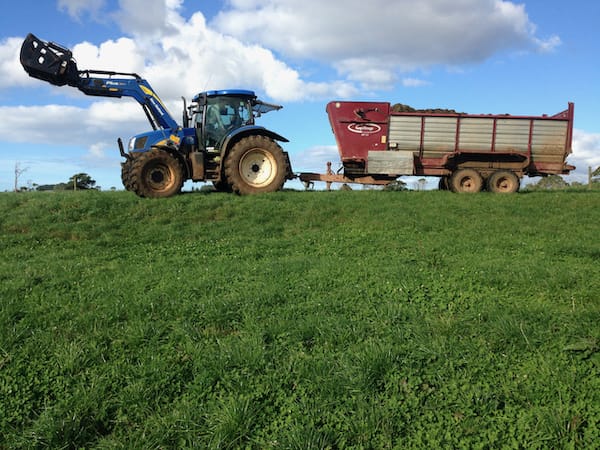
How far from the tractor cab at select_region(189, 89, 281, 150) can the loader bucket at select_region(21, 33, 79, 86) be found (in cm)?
315

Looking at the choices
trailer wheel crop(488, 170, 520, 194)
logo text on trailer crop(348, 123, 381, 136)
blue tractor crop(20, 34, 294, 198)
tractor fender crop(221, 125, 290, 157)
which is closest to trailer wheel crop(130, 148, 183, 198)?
blue tractor crop(20, 34, 294, 198)

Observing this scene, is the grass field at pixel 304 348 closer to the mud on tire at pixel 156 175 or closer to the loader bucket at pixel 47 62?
the mud on tire at pixel 156 175

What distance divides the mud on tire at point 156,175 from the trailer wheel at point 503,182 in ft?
28.9

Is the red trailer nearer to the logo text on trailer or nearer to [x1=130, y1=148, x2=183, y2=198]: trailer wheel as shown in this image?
the logo text on trailer

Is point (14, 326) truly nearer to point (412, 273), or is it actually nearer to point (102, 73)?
point (412, 273)

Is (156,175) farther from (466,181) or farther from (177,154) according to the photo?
(466,181)

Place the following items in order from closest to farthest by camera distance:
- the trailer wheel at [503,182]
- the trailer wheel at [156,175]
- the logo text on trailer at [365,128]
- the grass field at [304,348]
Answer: the grass field at [304,348] → the trailer wheel at [156,175] → the trailer wheel at [503,182] → the logo text on trailer at [365,128]

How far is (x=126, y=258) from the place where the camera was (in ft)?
23.6

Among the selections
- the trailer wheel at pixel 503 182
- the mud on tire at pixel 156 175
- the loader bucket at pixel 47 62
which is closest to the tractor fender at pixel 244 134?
the mud on tire at pixel 156 175

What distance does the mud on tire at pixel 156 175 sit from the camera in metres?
10.8

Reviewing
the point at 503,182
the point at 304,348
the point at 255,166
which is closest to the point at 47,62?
the point at 255,166

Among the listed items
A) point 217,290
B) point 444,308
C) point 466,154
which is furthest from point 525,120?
point 217,290

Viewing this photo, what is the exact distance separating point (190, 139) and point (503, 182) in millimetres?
9013

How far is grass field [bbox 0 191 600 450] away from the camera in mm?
3131
